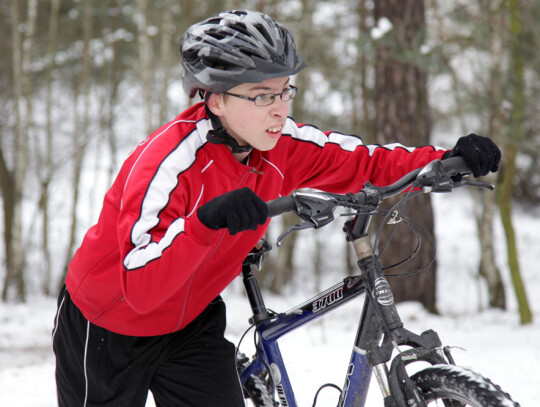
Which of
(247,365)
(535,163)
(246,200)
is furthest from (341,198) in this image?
(535,163)

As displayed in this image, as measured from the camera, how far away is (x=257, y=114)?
7.27 feet

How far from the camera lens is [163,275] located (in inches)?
71.7

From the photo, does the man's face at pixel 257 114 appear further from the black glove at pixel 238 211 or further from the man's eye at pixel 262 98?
the black glove at pixel 238 211

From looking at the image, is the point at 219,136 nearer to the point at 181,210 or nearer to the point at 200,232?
the point at 181,210

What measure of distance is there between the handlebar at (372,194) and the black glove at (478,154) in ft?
Result: 0.10

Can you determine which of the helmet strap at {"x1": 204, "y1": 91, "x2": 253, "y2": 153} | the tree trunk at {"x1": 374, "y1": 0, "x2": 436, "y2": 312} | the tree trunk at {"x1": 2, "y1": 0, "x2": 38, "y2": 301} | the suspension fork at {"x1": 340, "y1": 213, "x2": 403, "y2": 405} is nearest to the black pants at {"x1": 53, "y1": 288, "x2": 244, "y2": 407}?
the suspension fork at {"x1": 340, "y1": 213, "x2": 403, "y2": 405}

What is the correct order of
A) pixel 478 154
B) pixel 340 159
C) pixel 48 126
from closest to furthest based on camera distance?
pixel 478 154 → pixel 340 159 → pixel 48 126

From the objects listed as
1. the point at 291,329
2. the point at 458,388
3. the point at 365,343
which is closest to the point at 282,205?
the point at 365,343

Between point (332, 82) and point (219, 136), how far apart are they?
13600mm

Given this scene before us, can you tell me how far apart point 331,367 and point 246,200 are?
3.27 m

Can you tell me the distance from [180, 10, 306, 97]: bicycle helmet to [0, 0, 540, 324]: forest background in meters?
5.29

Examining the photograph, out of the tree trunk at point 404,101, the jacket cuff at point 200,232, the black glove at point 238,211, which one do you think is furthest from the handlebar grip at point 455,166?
the tree trunk at point 404,101

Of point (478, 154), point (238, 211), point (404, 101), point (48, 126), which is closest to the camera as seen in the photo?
point (238, 211)

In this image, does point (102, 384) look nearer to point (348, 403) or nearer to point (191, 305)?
point (191, 305)
